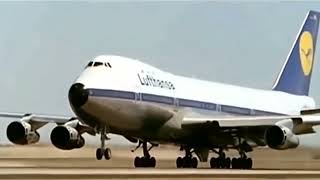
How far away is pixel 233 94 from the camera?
4862 centimetres

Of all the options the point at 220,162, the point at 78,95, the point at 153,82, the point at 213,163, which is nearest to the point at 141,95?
the point at 153,82

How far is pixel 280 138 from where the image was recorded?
39.6 meters

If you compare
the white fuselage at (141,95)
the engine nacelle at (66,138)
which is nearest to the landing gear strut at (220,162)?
the white fuselage at (141,95)

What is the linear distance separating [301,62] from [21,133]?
20.5 m

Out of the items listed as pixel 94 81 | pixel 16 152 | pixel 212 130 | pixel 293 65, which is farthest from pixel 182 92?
pixel 16 152

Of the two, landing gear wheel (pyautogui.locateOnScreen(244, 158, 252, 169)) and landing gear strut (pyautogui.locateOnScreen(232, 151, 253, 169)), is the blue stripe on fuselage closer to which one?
landing gear strut (pyautogui.locateOnScreen(232, 151, 253, 169))

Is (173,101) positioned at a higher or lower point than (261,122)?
higher

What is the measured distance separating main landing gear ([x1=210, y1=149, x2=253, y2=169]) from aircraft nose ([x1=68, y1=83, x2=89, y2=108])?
30.1 feet

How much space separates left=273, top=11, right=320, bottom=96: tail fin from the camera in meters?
55.1

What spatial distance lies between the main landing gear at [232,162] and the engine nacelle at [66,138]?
7227 millimetres

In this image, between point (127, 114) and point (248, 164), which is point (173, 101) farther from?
point (248, 164)

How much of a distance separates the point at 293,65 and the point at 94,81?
19.8 metres

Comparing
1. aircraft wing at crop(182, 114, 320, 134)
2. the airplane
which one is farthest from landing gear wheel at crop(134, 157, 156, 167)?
aircraft wing at crop(182, 114, 320, 134)

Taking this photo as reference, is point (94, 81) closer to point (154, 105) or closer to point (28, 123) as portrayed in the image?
point (154, 105)
